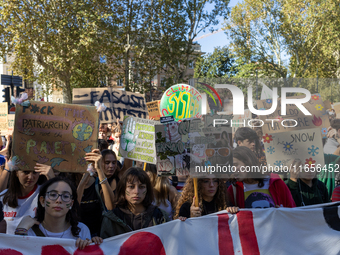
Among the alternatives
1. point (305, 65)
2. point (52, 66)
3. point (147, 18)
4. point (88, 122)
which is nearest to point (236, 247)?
point (88, 122)

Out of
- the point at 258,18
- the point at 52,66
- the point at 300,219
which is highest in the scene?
the point at 258,18

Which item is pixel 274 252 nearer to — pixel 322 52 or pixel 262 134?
pixel 262 134

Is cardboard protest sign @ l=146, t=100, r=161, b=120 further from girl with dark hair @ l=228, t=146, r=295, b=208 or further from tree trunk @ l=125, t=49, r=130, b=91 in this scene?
tree trunk @ l=125, t=49, r=130, b=91

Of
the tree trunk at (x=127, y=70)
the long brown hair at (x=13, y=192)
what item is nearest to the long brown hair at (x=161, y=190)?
the long brown hair at (x=13, y=192)

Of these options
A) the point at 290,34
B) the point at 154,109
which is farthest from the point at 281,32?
the point at 154,109

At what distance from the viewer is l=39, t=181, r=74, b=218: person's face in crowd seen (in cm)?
267

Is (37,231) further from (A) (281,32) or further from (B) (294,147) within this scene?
(A) (281,32)

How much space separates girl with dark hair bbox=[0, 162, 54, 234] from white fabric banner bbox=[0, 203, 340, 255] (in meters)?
0.84

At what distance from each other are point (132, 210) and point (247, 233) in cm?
97

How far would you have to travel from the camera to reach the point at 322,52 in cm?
2625

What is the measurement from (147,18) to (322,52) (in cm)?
1372

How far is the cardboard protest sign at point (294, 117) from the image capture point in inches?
147

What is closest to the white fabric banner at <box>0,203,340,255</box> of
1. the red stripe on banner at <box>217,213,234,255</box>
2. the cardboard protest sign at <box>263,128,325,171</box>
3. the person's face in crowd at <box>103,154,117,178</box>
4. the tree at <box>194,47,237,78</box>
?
the red stripe on banner at <box>217,213,234,255</box>

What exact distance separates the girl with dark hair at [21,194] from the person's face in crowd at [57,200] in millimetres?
492
